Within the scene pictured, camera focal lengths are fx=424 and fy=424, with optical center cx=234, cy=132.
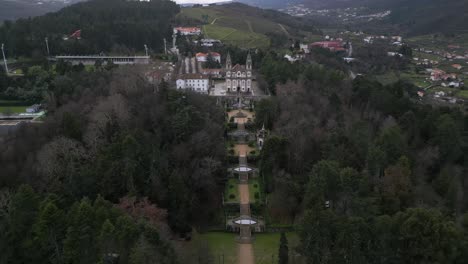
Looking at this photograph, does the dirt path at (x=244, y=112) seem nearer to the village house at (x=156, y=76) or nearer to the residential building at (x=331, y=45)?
the village house at (x=156, y=76)

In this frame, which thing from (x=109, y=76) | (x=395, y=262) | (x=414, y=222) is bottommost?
(x=395, y=262)

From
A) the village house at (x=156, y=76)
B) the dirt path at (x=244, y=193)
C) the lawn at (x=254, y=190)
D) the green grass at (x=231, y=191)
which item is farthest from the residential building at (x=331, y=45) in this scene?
the dirt path at (x=244, y=193)

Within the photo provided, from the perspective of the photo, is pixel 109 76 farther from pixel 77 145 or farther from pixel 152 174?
pixel 152 174

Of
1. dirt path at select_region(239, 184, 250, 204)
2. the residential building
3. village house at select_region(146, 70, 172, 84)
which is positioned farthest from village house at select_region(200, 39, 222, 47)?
dirt path at select_region(239, 184, 250, 204)

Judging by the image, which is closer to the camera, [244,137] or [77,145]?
[77,145]

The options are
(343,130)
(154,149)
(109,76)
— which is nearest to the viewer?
(154,149)

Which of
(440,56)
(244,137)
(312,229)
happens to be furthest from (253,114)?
(440,56)

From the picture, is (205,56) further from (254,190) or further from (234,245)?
(234,245)

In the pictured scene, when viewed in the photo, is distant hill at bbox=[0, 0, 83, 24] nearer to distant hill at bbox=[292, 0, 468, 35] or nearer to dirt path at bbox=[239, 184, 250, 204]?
dirt path at bbox=[239, 184, 250, 204]
